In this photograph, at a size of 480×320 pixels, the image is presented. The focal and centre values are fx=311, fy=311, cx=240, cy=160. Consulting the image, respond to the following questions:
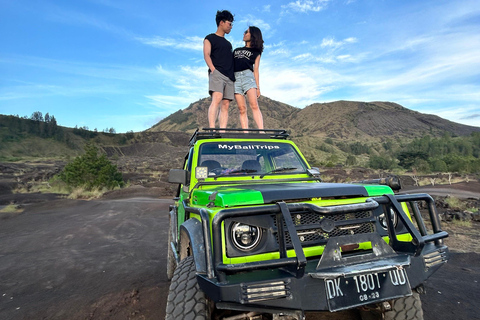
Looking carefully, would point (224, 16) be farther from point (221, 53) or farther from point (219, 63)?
point (219, 63)

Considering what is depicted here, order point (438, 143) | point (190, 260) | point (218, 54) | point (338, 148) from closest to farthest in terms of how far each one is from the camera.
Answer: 1. point (190, 260)
2. point (218, 54)
3. point (438, 143)
4. point (338, 148)

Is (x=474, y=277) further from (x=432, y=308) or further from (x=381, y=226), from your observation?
(x=381, y=226)

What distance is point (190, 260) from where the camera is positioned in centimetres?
252

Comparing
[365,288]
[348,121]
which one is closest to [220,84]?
[365,288]

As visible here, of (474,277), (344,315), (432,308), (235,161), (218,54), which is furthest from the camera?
(218,54)

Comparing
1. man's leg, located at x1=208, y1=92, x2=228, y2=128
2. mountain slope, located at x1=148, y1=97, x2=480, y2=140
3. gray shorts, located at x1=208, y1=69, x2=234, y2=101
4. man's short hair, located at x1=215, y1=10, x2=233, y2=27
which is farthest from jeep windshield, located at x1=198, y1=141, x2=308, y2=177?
mountain slope, located at x1=148, y1=97, x2=480, y2=140

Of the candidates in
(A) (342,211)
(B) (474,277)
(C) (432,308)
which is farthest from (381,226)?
(B) (474,277)

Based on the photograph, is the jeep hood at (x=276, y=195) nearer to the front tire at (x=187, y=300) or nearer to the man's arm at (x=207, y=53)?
the front tire at (x=187, y=300)

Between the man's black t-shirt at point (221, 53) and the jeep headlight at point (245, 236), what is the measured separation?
13.2ft

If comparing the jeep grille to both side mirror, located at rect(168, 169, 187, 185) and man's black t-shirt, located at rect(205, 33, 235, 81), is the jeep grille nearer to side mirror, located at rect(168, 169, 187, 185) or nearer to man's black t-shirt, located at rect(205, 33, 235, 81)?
side mirror, located at rect(168, 169, 187, 185)

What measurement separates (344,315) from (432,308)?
1.24 m

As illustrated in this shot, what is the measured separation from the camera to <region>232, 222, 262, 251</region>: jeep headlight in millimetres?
2318

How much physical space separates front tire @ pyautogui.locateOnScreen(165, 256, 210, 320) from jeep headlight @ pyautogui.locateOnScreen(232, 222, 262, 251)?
41 centimetres

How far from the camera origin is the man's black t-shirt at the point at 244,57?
5848mm
